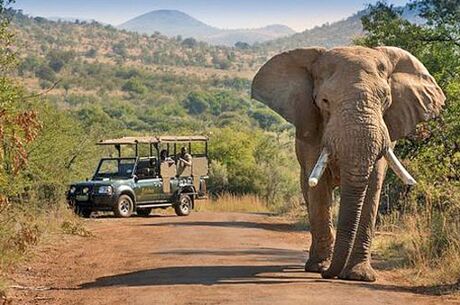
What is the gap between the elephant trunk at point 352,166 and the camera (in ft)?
41.9

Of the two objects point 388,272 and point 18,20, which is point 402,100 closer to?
point 388,272

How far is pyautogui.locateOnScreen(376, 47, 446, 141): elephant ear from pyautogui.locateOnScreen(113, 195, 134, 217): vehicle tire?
15654mm

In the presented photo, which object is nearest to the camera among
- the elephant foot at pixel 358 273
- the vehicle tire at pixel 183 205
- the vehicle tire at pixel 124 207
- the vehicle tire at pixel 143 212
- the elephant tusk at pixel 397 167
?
the elephant tusk at pixel 397 167

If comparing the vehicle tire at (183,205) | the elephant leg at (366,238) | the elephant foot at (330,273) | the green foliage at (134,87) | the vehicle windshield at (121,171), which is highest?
the elephant leg at (366,238)

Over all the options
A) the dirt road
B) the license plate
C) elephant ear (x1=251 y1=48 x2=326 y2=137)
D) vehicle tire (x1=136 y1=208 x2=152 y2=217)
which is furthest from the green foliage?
elephant ear (x1=251 y1=48 x2=326 y2=137)

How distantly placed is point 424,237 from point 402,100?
307 cm

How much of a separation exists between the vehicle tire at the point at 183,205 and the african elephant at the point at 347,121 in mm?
16970

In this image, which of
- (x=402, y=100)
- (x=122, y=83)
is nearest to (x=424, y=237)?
(x=402, y=100)

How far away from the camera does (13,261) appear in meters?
15.3

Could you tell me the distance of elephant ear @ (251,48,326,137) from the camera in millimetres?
14430

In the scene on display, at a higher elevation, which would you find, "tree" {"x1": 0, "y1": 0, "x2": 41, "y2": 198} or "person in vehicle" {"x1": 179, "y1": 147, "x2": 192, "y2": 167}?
"tree" {"x1": 0, "y1": 0, "x2": 41, "y2": 198}

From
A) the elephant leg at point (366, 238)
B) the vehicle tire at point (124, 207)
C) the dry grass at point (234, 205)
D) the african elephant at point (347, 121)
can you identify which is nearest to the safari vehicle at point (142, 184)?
the vehicle tire at point (124, 207)

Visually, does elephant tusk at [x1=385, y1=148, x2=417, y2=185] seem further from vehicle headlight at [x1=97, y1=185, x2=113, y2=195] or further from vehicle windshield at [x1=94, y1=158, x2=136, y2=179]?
vehicle windshield at [x1=94, y1=158, x2=136, y2=179]

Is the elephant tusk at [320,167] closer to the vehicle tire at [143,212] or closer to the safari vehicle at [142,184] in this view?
the safari vehicle at [142,184]
